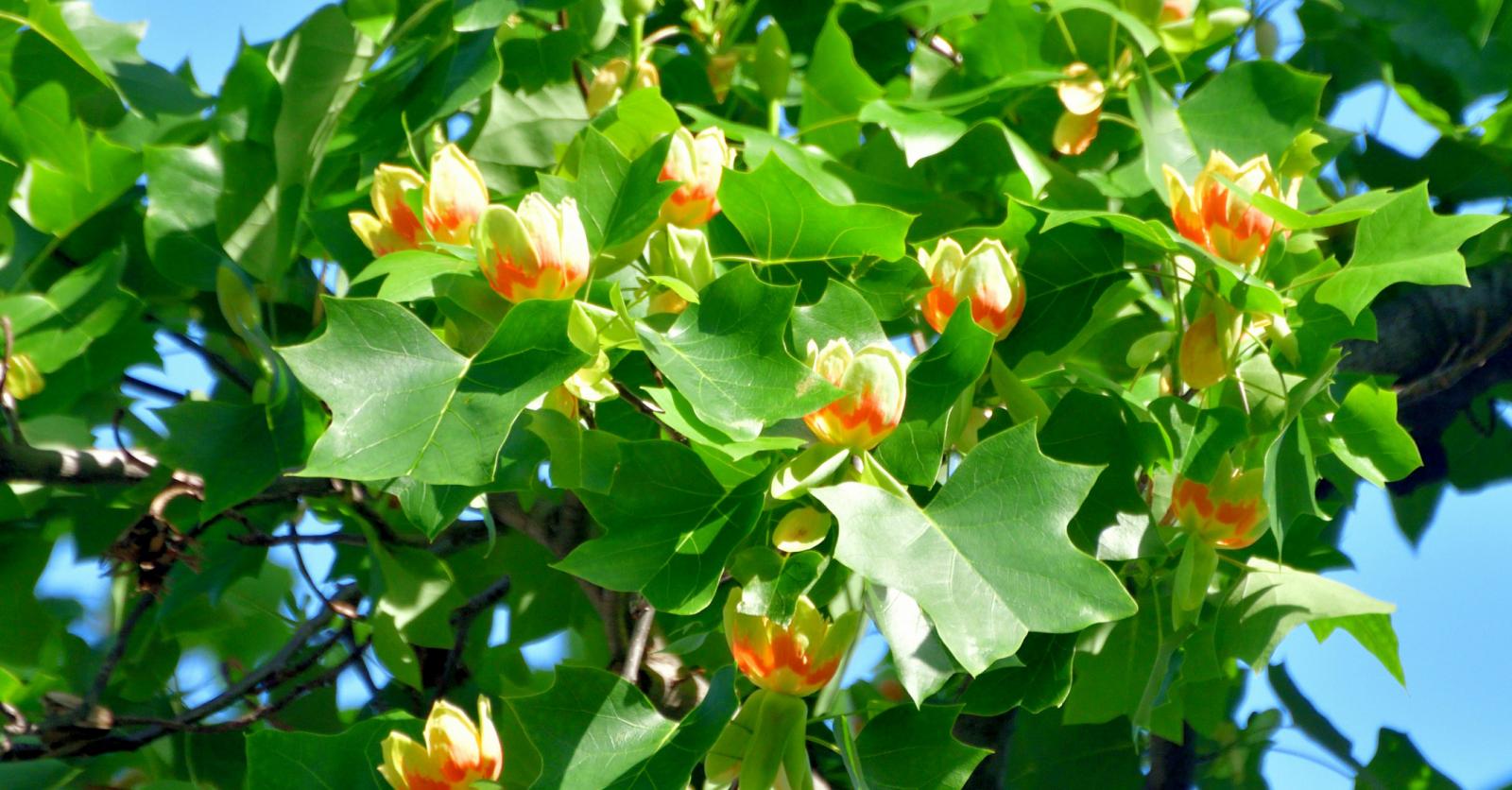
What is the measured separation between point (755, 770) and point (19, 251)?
0.70 meters

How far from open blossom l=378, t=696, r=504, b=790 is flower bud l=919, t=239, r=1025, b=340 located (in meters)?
0.31

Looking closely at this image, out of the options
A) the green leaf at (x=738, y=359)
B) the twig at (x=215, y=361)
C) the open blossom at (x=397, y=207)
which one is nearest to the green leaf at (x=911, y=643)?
the green leaf at (x=738, y=359)

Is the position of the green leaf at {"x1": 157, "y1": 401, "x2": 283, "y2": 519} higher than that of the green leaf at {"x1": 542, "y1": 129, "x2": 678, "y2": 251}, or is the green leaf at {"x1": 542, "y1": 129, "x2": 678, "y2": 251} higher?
the green leaf at {"x1": 542, "y1": 129, "x2": 678, "y2": 251}

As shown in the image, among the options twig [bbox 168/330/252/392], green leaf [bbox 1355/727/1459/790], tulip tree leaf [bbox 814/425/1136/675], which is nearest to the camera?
tulip tree leaf [bbox 814/425/1136/675]

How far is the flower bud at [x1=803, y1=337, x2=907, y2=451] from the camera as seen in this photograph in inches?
22.9

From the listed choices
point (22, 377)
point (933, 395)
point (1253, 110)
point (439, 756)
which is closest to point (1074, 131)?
point (1253, 110)

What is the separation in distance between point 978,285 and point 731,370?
5.7 inches

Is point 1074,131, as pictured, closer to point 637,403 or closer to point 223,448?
point 637,403

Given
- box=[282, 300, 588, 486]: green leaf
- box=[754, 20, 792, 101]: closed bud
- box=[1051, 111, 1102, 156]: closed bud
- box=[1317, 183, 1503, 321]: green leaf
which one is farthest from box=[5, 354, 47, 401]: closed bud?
box=[1317, 183, 1503, 321]: green leaf

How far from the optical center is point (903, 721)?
0.69 m

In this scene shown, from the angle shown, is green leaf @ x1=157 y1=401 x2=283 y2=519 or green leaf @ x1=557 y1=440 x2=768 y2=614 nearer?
green leaf @ x1=557 y1=440 x2=768 y2=614

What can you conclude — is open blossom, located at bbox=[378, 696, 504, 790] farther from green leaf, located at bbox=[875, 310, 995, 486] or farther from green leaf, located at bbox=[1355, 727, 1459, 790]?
green leaf, located at bbox=[1355, 727, 1459, 790]

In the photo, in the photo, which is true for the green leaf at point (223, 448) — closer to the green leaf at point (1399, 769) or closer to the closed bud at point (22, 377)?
the closed bud at point (22, 377)

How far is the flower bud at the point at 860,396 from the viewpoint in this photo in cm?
58
